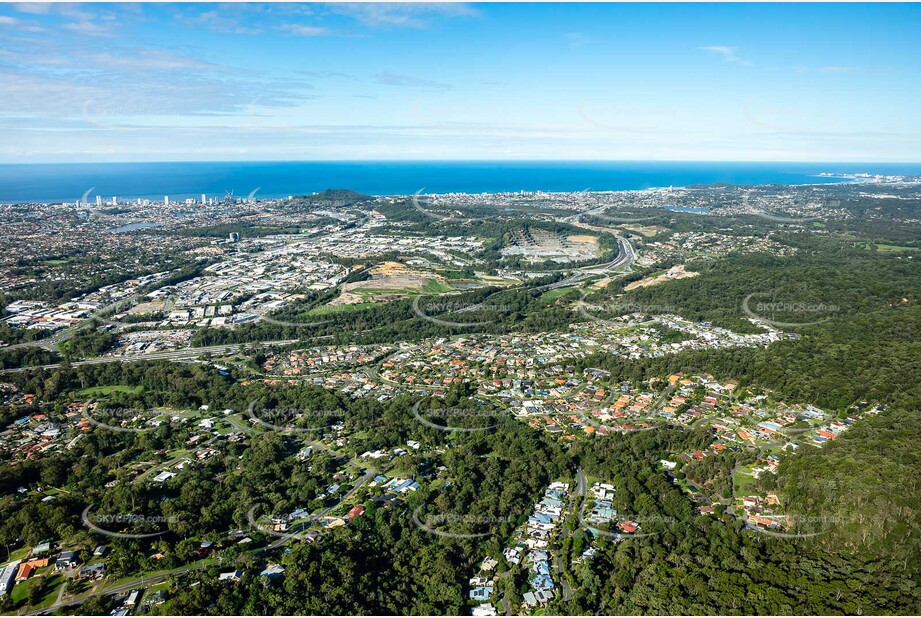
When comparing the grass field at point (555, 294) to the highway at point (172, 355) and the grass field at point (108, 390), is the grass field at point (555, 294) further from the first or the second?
the grass field at point (108, 390)

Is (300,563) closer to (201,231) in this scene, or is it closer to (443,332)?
(443,332)

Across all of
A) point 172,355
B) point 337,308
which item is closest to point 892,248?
point 337,308

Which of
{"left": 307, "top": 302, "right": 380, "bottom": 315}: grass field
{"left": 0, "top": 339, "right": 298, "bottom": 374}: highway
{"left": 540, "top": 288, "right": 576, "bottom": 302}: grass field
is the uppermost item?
{"left": 540, "top": 288, "right": 576, "bottom": 302}: grass field

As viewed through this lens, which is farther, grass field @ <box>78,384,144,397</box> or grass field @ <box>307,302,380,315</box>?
grass field @ <box>307,302,380,315</box>

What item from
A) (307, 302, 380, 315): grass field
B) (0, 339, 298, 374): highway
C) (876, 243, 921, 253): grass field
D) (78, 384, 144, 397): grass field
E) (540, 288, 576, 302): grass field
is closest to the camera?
(78, 384, 144, 397): grass field

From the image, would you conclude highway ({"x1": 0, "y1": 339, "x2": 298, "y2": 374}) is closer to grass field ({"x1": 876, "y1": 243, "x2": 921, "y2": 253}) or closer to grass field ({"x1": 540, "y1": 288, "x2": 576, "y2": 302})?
grass field ({"x1": 540, "y1": 288, "x2": 576, "y2": 302})

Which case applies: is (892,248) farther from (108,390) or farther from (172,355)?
(108,390)

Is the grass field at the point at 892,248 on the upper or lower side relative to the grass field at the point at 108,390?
upper

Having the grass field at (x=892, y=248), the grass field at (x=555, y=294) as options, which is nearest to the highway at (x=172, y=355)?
the grass field at (x=555, y=294)

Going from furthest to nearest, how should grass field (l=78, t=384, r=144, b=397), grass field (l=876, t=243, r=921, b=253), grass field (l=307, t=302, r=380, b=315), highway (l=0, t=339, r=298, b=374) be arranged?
grass field (l=876, t=243, r=921, b=253) < grass field (l=307, t=302, r=380, b=315) < highway (l=0, t=339, r=298, b=374) < grass field (l=78, t=384, r=144, b=397)

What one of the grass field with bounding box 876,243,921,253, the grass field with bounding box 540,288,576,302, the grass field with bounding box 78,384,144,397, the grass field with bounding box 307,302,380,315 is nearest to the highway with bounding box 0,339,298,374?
the grass field with bounding box 78,384,144,397

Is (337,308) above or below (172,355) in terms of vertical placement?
above
